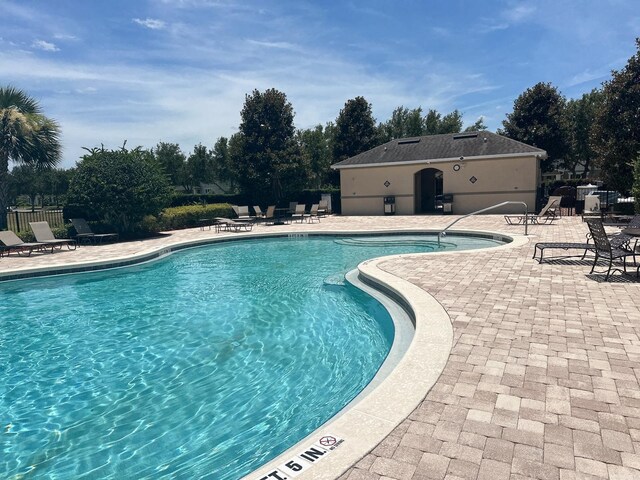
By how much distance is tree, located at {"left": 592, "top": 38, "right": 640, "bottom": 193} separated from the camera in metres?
17.3

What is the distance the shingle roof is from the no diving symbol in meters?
23.4

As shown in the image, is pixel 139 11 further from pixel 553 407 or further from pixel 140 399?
pixel 553 407

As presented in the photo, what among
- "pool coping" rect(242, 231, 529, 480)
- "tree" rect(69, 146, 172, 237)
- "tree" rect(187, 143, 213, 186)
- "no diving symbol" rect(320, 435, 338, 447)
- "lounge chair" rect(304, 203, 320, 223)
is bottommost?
"no diving symbol" rect(320, 435, 338, 447)

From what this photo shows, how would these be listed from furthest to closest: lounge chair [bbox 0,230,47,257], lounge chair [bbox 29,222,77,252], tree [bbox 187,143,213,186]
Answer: tree [bbox 187,143,213,186] → lounge chair [bbox 29,222,77,252] → lounge chair [bbox 0,230,47,257]

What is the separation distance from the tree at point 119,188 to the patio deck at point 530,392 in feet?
49.0

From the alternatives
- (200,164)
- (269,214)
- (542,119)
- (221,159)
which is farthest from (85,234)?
(200,164)

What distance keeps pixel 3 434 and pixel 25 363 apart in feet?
6.82

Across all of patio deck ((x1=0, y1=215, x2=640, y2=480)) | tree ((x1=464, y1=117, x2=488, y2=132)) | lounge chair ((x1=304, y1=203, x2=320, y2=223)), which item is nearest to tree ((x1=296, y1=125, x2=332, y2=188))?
lounge chair ((x1=304, y1=203, x2=320, y2=223))

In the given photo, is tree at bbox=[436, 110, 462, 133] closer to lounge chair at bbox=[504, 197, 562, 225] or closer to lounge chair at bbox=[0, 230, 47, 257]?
lounge chair at bbox=[504, 197, 562, 225]

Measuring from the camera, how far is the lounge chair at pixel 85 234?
1684 centimetres

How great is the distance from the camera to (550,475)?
8.18 ft

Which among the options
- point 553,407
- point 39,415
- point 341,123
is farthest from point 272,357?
point 341,123

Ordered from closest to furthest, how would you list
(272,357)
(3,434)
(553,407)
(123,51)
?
(553,407)
(3,434)
(272,357)
(123,51)

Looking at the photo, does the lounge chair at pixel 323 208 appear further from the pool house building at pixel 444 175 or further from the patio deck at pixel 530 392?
the patio deck at pixel 530 392
